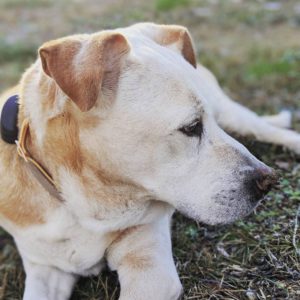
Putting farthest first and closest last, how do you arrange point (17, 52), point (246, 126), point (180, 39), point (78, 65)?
point (17, 52) < point (246, 126) < point (180, 39) < point (78, 65)

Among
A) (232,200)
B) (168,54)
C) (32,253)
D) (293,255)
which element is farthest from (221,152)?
(32,253)

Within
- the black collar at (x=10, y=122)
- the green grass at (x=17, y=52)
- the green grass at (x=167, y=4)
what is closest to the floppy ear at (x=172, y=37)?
the black collar at (x=10, y=122)

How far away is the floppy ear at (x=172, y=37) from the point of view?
2.68 metres

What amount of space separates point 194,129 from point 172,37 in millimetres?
596

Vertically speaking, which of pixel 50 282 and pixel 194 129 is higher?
pixel 194 129

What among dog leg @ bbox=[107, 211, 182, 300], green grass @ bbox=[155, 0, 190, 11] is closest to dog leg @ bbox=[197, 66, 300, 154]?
dog leg @ bbox=[107, 211, 182, 300]

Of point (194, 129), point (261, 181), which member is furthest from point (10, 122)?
point (261, 181)

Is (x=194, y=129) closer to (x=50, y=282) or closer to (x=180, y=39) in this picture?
(x=180, y=39)

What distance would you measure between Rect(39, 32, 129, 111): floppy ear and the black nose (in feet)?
2.23

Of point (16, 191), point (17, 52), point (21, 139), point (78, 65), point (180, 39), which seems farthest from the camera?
point (17, 52)

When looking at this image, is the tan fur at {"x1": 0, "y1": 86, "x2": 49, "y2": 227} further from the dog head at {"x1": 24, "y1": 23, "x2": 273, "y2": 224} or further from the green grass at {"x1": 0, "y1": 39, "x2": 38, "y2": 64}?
the green grass at {"x1": 0, "y1": 39, "x2": 38, "y2": 64}

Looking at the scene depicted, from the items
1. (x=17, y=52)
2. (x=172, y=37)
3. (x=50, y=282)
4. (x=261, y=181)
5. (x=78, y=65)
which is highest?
(x=78, y=65)

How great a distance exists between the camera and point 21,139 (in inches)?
96.0

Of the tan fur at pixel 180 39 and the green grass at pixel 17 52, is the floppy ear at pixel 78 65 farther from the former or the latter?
the green grass at pixel 17 52
